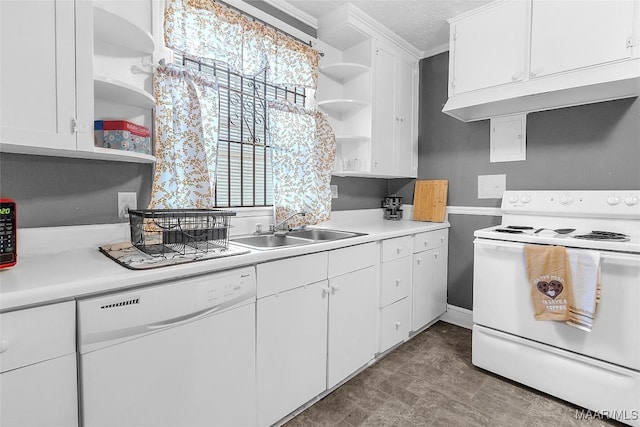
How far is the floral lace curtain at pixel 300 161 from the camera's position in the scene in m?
2.29

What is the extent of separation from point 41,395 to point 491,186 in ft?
10.1

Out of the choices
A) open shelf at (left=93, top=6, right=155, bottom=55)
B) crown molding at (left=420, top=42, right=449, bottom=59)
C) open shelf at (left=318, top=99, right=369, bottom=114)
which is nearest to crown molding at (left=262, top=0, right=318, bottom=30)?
open shelf at (left=318, top=99, right=369, bottom=114)

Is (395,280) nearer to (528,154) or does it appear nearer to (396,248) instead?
(396,248)

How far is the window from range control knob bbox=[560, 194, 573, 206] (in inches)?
83.5

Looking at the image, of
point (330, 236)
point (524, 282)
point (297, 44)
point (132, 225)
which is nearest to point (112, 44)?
point (132, 225)

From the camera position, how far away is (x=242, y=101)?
220cm

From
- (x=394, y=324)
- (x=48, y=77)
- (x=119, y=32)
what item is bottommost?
(x=394, y=324)

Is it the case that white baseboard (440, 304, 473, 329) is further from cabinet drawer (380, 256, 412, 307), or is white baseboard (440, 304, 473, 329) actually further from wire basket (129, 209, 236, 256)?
wire basket (129, 209, 236, 256)

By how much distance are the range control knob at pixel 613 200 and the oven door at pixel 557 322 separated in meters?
0.63

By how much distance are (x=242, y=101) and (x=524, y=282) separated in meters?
2.17

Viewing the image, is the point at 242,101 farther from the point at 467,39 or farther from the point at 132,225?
the point at 467,39

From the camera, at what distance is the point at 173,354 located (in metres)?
1.17

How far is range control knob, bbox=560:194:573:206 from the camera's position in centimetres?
227

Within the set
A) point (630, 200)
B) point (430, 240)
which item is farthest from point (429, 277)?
point (630, 200)
